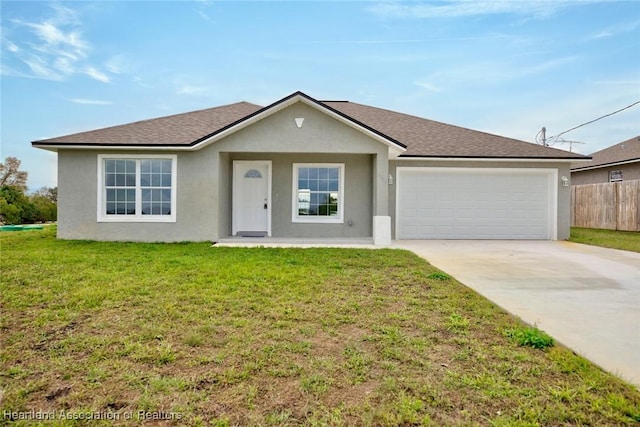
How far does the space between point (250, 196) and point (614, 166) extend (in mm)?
20704

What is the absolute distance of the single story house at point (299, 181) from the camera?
11.4 m

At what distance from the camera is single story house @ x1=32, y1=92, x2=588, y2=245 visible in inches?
449

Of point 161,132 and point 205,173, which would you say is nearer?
point 205,173

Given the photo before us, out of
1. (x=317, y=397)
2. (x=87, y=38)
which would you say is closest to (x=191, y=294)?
(x=317, y=397)

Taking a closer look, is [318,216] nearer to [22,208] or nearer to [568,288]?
[568,288]

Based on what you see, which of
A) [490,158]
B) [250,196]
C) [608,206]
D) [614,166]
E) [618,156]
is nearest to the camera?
[490,158]

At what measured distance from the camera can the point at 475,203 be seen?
13.5m

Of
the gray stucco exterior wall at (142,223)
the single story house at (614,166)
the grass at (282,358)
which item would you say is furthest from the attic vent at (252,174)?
the single story house at (614,166)

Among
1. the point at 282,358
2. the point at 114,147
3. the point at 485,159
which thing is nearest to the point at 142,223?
the point at 114,147

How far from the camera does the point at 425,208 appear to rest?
13492 mm

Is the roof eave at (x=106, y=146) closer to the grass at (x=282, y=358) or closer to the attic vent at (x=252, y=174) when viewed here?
the attic vent at (x=252, y=174)

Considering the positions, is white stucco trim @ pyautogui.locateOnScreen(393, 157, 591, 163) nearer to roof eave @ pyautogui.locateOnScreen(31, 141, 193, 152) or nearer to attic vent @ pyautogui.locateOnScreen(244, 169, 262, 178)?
attic vent @ pyautogui.locateOnScreen(244, 169, 262, 178)

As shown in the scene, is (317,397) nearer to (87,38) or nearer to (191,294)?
(191,294)

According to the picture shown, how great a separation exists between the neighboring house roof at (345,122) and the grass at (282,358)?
601 centimetres
